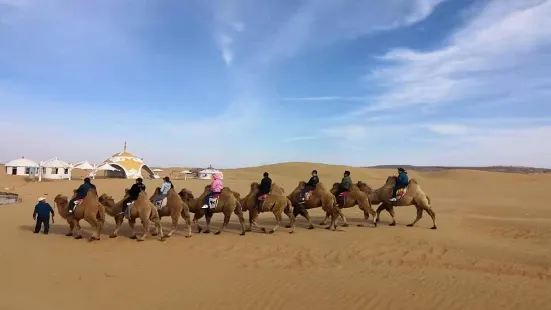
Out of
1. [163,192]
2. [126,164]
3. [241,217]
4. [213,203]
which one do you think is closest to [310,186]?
[241,217]

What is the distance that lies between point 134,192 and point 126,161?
36811mm

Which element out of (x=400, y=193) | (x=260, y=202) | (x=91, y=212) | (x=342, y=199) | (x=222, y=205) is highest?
(x=400, y=193)

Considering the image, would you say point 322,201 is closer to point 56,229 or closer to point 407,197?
point 407,197

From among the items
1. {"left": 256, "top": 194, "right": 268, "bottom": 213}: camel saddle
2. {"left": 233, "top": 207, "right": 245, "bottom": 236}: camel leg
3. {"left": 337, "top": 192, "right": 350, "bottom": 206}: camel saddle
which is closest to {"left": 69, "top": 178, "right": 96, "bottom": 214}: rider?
{"left": 233, "top": 207, "right": 245, "bottom": 236}: camel leg

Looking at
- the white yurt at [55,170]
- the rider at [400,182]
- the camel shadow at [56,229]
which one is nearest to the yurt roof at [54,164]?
the white yurt at [55,170]

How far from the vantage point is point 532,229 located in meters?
15.4

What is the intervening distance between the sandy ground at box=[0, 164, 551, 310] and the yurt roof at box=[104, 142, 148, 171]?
3271cm

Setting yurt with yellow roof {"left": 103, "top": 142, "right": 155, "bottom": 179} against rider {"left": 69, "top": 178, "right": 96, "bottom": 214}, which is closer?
rider {"left": 69, "top": 178, "right": 96, "bottom": 214}

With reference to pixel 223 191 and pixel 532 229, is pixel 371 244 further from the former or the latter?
pixel 532 229

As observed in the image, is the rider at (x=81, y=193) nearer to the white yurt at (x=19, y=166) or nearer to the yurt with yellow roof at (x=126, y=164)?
the yurt with yellow roof at (x=126, y=164)

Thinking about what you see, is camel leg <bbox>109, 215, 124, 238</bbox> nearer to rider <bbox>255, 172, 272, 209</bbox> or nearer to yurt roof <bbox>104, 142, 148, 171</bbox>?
rider <bbox>255, 172, 272, 209</bbox>

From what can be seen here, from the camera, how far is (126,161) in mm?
47062

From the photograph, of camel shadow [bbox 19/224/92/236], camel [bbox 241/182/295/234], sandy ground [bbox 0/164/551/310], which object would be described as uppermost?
camel [bbox 241/182/295/234]

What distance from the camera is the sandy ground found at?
7.18 meters
